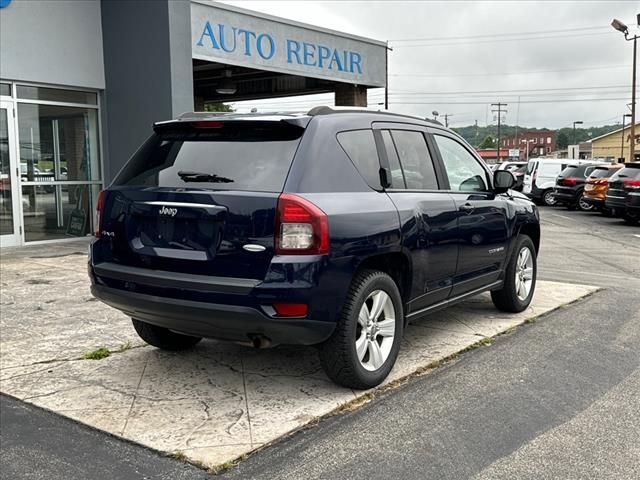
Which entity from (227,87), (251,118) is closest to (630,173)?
(227,87)

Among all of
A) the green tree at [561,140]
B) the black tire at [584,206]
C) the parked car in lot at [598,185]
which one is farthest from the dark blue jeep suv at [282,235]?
the green tree at [561,140]

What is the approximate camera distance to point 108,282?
14.4 ft

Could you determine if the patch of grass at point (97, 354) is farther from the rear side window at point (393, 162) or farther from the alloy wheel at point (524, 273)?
the alloy wheel at point (524, 273)

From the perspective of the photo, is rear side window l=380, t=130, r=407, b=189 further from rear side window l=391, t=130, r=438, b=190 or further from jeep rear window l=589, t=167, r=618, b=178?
jeep rear window l=589, t=167, r=618, b=178

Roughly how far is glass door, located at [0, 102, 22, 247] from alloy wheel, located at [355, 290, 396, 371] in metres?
8.95

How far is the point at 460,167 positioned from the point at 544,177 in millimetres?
21751

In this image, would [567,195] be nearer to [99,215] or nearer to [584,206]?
[584,206]

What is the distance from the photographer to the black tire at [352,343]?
13.5 ft

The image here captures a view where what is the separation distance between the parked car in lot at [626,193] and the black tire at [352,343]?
574 inches

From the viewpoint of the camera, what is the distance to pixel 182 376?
15.6ft

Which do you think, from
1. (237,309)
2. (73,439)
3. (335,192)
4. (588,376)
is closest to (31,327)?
(73,439)

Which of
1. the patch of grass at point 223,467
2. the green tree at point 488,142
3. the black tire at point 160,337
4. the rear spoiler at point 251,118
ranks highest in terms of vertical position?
the green tree at point 488,142

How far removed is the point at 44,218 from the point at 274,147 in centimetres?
907

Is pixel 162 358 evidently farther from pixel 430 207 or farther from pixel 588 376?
pixel 588 376
